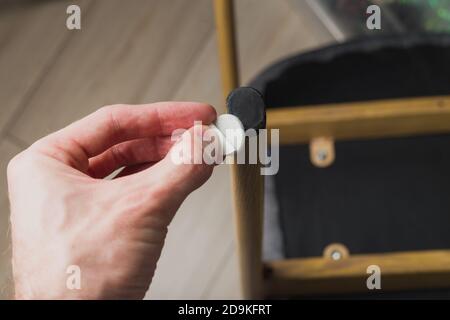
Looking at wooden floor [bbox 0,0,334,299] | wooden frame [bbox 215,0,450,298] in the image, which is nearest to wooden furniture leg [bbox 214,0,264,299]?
wooden frame [bbox 215,0,450,298]

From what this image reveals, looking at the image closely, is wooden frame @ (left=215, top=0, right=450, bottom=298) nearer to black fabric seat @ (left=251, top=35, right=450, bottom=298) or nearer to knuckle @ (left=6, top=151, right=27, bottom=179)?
black fabric seat @ (left=251, top=35, right=450, bottom=298)

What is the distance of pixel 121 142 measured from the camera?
15.5 inches

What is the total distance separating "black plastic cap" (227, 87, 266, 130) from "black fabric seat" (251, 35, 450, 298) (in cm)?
35

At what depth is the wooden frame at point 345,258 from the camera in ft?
1.85

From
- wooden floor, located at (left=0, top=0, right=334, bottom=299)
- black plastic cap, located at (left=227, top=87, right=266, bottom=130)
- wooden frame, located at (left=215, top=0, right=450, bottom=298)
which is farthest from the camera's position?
wooden floor, located at (left=0, top=0, right=334, bottom=299)

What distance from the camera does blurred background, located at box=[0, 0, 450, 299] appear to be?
2.52 feet

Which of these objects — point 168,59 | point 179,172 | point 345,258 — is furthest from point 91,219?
point 168,59

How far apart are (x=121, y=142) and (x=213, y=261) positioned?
408mm

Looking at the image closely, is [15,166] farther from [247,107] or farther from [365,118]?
[365,118]

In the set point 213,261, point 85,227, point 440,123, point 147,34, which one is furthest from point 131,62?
point 85,227

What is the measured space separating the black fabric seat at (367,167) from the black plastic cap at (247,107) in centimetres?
35

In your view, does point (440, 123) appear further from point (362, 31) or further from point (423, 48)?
point (362, 31)

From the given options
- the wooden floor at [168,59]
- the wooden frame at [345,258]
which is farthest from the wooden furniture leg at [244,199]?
the wooden floor at [168,59]
